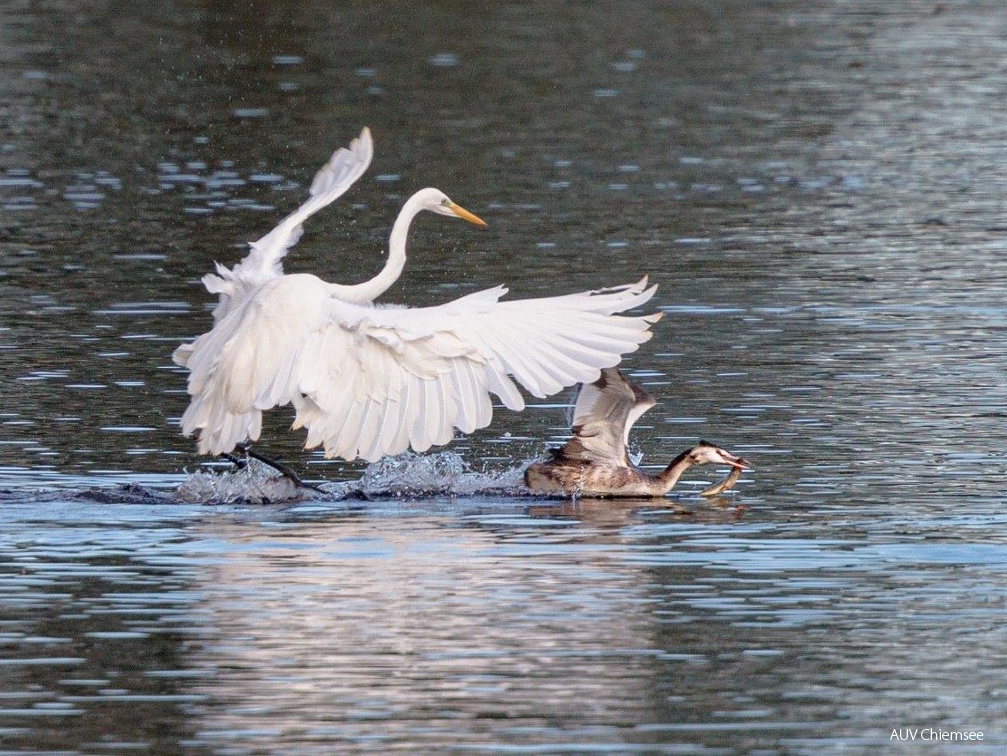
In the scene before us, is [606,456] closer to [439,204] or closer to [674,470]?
[674,470]

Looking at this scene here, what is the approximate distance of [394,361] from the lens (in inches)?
617

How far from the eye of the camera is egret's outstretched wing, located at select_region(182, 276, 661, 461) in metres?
15.6

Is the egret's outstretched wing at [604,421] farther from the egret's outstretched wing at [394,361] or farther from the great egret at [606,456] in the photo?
the egret's outstretched wing at [394,361]

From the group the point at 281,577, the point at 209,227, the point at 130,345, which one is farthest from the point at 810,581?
the point at 209,227

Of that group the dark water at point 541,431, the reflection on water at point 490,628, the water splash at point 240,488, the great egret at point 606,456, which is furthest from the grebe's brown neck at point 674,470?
the water splash at point 240,488

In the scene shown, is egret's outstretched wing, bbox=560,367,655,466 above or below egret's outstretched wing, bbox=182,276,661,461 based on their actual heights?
below

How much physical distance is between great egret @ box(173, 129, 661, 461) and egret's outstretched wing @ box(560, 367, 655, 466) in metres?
0.74

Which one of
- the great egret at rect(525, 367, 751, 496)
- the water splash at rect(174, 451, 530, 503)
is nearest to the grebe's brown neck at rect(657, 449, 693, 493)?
the great egret at rect(525, 367, 751, 496)

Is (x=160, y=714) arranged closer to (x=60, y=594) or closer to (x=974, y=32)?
(x=60, y=594)

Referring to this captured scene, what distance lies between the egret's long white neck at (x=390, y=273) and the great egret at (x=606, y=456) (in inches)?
64.6

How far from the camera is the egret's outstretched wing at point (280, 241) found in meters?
17.0

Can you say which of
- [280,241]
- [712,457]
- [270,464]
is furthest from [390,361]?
[712,457]

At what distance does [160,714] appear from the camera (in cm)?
1092

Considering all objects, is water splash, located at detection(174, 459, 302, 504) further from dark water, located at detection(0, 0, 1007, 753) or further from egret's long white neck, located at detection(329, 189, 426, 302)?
egret's long white neck, located at detection(329, 189, 426, 302)
